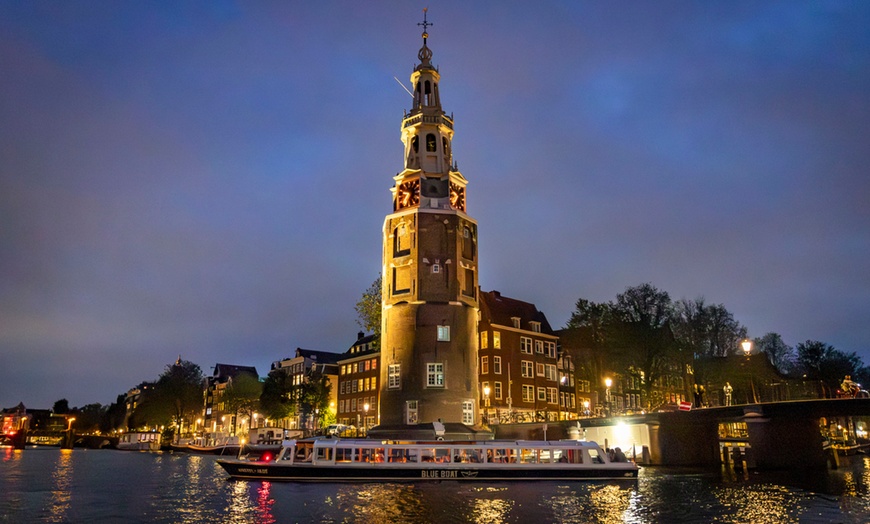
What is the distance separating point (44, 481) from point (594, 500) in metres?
40.4

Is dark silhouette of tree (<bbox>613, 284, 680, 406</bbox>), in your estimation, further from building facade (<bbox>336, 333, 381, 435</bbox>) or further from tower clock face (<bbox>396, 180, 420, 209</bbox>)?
building facade (<bbox>336, 333, 381, 435</bbox>)

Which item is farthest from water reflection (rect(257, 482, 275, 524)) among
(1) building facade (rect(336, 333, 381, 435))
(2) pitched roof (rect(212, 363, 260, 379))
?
(2) pitched roof (rect(212, 363, 260, 379))

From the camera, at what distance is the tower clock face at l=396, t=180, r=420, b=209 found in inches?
2800

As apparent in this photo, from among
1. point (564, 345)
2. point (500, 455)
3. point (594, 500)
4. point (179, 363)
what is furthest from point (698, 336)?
point (179, 363)

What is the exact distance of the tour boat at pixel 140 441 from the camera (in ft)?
436

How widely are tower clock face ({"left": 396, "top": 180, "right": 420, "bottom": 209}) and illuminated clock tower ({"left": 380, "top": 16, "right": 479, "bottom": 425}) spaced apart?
4.4 inches

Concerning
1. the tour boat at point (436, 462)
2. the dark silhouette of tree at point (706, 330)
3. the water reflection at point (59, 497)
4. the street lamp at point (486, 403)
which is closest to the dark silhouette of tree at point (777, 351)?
the dark silhouette of tree at point (706, 330)

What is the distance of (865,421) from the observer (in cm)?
11369

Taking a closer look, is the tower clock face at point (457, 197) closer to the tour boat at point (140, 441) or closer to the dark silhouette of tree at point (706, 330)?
the dark silhouette of tree at point (706, 330)

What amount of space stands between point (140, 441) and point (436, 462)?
128 metres

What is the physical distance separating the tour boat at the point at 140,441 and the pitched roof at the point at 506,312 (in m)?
80.4

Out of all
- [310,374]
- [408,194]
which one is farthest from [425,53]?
[310,374]

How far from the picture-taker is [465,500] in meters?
33.9

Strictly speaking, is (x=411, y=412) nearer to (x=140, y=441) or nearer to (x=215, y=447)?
(x=215, y=447)
